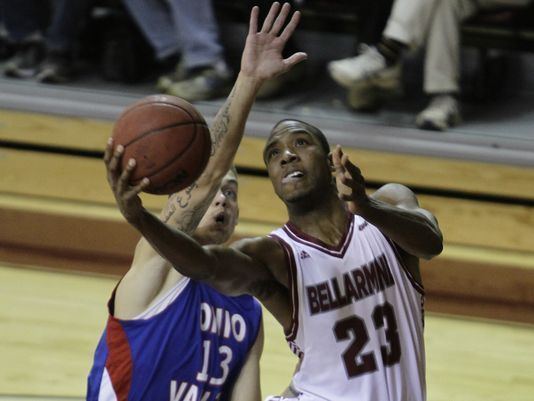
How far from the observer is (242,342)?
3064 mm

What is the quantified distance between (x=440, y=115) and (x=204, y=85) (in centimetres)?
114

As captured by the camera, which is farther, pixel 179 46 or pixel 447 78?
pixel 179 46

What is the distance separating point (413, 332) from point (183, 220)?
66 cm

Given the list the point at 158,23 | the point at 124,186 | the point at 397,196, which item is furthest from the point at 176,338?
the point at 158,23

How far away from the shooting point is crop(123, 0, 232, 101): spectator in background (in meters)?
5.30

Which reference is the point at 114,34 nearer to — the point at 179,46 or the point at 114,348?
the point at 179,46

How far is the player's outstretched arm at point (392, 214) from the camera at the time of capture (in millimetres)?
2426

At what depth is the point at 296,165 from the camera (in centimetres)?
282

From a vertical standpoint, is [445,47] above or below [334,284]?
below

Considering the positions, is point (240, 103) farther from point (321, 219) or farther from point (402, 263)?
point (402, 263)

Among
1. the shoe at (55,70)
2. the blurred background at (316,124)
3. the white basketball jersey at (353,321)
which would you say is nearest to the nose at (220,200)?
the white basketball jersey at (353,321)

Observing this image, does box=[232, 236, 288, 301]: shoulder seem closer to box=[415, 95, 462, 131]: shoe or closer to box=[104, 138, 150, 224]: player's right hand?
box=[104, 138, 150, 224]: player's right hand

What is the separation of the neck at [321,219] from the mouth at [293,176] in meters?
0.09

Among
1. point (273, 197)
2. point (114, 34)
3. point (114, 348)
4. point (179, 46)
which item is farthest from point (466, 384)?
point (114, 34)
